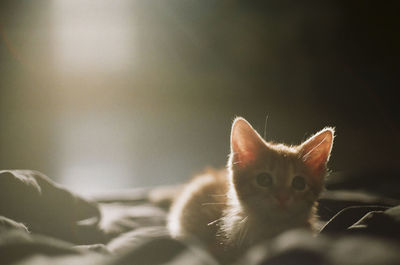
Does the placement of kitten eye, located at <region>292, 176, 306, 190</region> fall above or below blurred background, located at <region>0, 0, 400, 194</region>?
below

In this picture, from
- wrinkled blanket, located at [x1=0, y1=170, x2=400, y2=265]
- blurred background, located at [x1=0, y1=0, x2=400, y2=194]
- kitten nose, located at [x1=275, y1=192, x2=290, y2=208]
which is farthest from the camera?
A: blurred background, located at [x1=0, y1=0, x2=400, y2=194]

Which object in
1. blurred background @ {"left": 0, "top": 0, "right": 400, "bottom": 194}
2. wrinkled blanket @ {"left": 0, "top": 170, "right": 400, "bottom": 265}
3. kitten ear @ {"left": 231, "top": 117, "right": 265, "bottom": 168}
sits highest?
blurred background @ {"left": 0, "top": 0, "right": 400, "bottom": 194}

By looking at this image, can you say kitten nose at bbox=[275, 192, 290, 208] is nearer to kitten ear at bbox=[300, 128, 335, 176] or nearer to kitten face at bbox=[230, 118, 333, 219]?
kitten face at bbox=[230, 118, 333, 219]

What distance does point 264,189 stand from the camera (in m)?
0.96

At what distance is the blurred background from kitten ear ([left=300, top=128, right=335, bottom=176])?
6.64 feet

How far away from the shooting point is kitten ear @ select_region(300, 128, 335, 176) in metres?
1.01

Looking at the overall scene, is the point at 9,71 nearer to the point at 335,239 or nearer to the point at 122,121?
the point at 122,121

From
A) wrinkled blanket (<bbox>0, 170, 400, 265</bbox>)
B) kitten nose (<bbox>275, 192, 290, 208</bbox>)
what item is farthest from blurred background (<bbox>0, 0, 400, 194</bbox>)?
kitten nose (<bbox>275, 192, 290, 208</bbox>)

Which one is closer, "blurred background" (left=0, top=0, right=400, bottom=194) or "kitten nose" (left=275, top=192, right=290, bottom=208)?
"kitten nose" (left=275, top=192, right=290, bottom=208)

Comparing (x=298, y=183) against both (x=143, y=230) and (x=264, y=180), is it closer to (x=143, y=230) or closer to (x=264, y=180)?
(x=264, y=180)

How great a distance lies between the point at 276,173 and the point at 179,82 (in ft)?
13.5

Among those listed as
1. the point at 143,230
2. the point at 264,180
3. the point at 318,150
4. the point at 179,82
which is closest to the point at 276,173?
the point at 264,180

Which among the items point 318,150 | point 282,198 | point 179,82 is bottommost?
point 282,198

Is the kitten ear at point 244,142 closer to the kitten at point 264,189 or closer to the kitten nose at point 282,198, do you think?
the kitten at point 264,189
